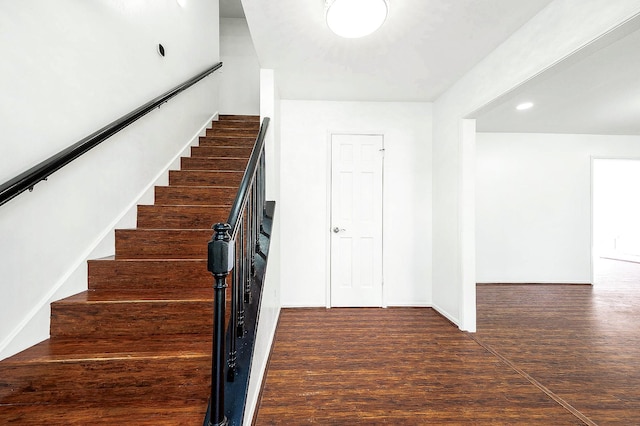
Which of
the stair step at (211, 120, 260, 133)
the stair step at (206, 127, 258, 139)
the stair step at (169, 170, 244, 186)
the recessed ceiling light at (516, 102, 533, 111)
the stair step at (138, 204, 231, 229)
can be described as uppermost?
the recessed ceiling light at (516, 102, 533, 111)

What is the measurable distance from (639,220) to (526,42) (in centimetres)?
1028

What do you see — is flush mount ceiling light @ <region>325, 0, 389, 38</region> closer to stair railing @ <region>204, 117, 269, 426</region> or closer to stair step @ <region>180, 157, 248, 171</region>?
stair railing @ <region>204, 117, 269, 426</region>

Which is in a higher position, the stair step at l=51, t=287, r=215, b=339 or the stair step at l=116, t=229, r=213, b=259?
the stair step at l=116, t=229, r=213, b=259

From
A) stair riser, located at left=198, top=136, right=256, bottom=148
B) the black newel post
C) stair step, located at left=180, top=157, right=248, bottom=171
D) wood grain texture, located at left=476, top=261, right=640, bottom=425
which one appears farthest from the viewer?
stair riser, located at left=198, top=136, right=256, bottom=148

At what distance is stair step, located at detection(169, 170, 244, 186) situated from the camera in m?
2.79

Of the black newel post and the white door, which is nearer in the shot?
the black newel post

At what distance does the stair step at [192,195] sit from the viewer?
2553mm

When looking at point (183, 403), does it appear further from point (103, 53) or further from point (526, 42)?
point (526, 42)

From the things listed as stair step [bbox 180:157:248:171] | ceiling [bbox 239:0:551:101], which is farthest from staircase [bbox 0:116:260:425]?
ceiling [bbox 239:0:551:101]

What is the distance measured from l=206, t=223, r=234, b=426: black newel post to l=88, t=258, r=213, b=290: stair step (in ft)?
2.94

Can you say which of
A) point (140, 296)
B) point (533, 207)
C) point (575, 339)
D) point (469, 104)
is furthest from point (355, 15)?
point (533, 207)

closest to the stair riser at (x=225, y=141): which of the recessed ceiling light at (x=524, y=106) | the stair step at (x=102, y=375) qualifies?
the stair step at (x=102, y=375)

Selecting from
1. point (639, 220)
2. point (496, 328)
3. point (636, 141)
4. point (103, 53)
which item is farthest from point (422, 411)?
point (639, 220)

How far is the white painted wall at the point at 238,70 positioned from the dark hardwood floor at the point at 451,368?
3551 millimetres
